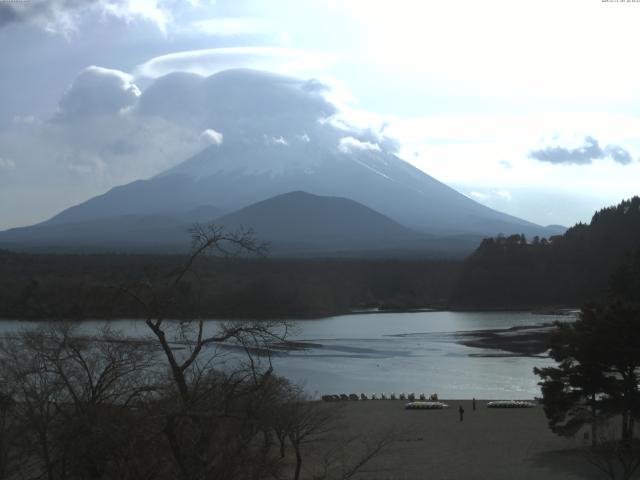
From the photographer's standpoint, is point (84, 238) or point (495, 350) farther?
point (84, 238)

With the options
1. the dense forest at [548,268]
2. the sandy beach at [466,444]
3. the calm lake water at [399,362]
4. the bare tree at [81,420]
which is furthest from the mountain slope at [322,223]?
the bare tree at [81,420]

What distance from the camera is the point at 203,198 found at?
404 ft

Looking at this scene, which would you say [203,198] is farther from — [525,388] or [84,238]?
[525,388]

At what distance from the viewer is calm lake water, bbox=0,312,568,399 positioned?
18547 millimetres

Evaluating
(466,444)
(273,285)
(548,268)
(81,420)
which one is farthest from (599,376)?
(548,268)

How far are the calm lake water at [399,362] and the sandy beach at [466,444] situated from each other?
7.19 feet

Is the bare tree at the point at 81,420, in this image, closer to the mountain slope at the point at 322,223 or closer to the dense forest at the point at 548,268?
the dense forest at the point at 548,268

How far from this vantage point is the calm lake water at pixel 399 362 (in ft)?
60.8

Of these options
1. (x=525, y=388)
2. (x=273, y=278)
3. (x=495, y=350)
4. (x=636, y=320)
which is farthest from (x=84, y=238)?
(x=636, y=320)

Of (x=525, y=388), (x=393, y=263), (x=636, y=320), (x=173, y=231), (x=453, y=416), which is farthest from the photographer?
(x=173, y=231)

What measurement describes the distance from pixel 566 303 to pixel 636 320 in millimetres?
36117

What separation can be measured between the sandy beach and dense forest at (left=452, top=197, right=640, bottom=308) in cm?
3126

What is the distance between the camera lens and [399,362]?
2314 cm

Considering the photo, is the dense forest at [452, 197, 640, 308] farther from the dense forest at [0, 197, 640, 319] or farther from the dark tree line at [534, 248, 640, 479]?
the dark tree line at [534, 248, 640, 479]
